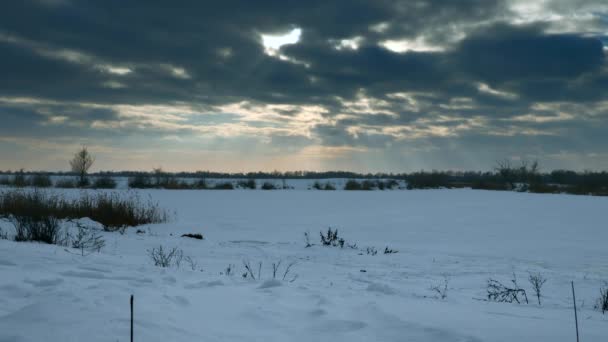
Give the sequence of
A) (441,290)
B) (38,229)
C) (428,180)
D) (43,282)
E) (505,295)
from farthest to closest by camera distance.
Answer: (428,180), (38,229), (441,290), (505,295), (43,282)

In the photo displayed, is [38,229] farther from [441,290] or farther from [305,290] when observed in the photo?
[441,290]

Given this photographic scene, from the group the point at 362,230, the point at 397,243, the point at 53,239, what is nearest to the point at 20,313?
the point at 53,239

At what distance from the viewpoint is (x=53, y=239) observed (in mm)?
9672

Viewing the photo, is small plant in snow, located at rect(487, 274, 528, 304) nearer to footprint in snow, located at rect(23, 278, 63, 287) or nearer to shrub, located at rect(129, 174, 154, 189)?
footprint in snow, located at rect(23, 278, 63, 287)

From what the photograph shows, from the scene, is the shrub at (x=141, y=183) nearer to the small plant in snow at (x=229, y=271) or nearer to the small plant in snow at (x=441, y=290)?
the small plant in snow at (x=229, y=271)

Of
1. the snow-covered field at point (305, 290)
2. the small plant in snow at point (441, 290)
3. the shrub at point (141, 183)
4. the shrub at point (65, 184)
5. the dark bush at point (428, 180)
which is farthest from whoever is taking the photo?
the dark bush at point (428, 180)

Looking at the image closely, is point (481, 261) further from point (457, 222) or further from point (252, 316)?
point (457, 222)

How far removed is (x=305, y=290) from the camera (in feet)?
17.4

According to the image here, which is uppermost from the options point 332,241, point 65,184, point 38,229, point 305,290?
point 65,184

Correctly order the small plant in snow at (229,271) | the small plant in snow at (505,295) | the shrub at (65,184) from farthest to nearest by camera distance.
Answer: the shrub at (65,184) < the small plant in snow at (229,271) < the small plant in snow at (505,295)

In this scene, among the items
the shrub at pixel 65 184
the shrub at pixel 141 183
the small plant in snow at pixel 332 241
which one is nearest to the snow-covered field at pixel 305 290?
the small plant in snow at pixel 332 241

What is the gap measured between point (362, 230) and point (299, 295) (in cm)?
1050

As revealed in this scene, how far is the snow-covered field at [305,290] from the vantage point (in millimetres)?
3510

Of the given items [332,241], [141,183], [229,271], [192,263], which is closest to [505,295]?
[229,271]
